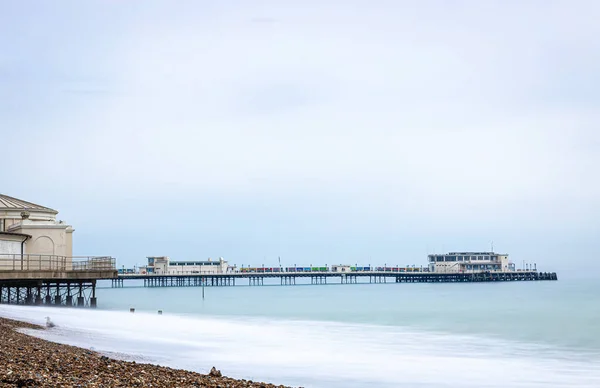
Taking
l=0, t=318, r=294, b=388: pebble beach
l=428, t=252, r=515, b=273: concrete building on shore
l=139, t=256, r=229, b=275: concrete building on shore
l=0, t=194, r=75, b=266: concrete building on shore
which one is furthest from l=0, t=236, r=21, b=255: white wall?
l=428, t=252, r=515, b=273: concrete building on shore

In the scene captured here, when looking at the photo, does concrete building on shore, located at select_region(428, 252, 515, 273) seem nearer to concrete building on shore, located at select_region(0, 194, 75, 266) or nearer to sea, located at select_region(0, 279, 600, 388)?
sea, located at select_region(0, 279, 600, 388)

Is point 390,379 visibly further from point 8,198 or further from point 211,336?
point 8,198

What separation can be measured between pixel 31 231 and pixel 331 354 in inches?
766

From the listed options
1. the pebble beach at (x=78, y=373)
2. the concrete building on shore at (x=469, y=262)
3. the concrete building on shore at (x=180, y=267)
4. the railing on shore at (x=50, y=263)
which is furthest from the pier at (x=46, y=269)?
the concrete building on shore at (x=469, y=262)

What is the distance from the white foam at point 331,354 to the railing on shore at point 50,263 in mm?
4603

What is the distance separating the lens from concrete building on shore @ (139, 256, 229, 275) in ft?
400

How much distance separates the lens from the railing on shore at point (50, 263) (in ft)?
105

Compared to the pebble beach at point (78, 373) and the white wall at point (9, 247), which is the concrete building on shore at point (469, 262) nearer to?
the white wall at point (9, 247)

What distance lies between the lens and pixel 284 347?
2258 cm

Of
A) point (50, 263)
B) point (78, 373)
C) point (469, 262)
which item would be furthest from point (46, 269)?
point (469, 262)

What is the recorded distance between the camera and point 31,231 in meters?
34.2

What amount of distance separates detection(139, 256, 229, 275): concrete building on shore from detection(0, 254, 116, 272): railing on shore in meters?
86.5

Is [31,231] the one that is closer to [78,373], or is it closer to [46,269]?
[46,269]

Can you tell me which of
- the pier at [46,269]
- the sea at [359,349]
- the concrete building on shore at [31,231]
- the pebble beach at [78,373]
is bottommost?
the sea at [359,349]
